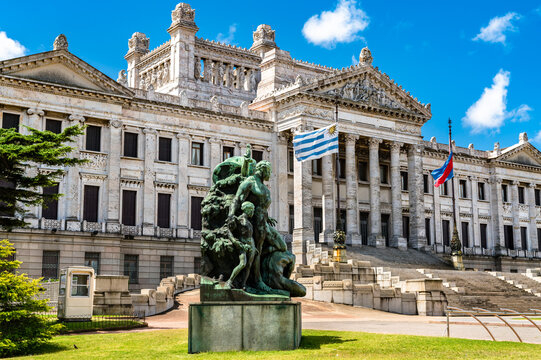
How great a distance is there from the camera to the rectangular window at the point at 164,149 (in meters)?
51.4

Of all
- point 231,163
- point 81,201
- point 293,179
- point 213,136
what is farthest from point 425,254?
point 231,163

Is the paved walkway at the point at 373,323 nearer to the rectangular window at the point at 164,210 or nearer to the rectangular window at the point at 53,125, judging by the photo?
the rectangular window at the point at 164,210

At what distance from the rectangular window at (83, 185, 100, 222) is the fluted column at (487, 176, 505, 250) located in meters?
41.7

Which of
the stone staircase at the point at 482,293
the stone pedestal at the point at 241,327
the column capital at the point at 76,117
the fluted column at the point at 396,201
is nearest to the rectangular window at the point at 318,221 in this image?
the fluted column at the point at 396,201

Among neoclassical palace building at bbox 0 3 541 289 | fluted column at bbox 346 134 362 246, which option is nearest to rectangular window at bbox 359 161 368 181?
neoclassical palace building at bbox 0 3 541 289

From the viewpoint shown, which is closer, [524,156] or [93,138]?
[93,138]

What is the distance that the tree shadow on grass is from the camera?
17.4 metres

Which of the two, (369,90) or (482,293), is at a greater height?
(369,90)

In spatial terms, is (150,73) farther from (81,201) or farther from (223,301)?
(223,301)

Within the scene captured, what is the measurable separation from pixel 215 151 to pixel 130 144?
6780 mm

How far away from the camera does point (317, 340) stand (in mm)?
18406

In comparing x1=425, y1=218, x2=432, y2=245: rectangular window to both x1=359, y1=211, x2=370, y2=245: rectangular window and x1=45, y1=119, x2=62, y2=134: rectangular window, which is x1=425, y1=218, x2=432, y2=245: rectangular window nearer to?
x1=359, y1=211, x2=370, y2=245: rectangular window

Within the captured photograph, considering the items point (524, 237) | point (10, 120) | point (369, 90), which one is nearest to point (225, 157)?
point (369, 90)

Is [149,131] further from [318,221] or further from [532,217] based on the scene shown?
[532,217]
